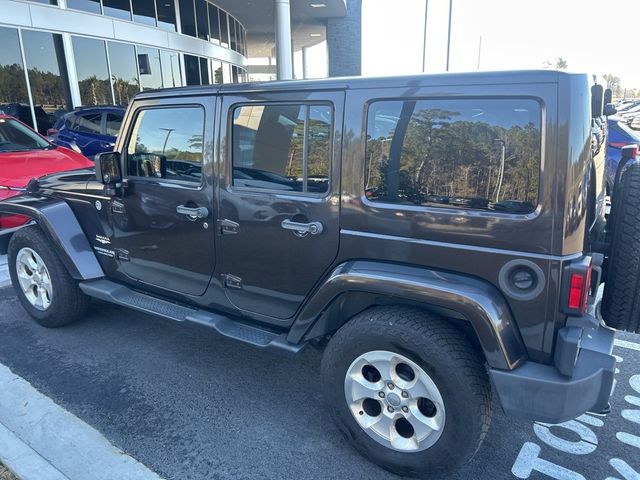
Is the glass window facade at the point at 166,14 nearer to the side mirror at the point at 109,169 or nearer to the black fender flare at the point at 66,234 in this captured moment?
the black fender flare at the point at 66,234

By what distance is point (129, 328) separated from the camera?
402 centimetres

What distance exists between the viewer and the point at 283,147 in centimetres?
266

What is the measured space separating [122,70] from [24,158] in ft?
30.4

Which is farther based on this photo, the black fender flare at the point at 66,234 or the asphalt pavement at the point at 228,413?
the black fender flare at the point at 66,234

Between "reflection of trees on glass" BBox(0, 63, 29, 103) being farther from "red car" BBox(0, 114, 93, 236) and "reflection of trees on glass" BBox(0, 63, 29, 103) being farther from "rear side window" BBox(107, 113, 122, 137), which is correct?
"red car" BBox(0, 114, 93, 236)

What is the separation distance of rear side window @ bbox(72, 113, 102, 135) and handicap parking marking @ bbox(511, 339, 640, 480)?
10.5 metres

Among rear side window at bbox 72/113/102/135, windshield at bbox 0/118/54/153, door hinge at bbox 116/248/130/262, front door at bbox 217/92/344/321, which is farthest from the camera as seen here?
rear side window at bbox 72/113/102/135

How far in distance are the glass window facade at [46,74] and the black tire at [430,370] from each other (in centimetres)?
1244

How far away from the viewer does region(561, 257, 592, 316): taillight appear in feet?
6.32

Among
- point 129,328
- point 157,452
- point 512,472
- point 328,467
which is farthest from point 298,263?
point 129,328

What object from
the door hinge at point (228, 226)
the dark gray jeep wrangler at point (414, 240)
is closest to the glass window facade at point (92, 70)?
the dark gray jeep wrangler at point (414, 240)

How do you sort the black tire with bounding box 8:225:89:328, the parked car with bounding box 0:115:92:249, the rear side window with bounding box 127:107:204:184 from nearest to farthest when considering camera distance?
the rear side window with bounding box 127:107:204:184 < the black tire with bounding box 8:225:89:328 < the parked car with bounding box 0:115:92:249

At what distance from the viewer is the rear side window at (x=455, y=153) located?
2.00m

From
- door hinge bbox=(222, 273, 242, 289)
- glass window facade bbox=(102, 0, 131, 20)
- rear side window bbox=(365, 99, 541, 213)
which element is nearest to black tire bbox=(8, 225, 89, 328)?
door hinge bbox=(222, 273, 242, 289)
